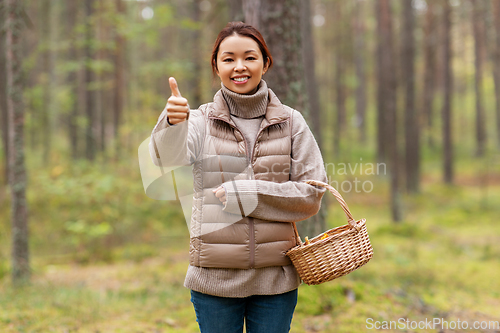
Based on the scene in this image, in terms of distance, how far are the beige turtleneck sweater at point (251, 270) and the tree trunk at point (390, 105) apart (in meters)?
8.34

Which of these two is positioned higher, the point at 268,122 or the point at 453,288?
the point at 268,122

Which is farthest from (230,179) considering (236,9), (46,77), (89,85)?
(46,77)

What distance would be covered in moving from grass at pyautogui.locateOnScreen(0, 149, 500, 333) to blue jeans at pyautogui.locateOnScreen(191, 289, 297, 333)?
6.01 feet

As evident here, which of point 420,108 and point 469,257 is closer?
point 469,257

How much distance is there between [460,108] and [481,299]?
30.5m

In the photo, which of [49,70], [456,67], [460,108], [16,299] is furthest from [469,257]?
[456,67]

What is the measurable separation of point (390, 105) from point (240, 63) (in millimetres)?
9166

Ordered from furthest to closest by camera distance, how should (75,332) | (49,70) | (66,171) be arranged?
(49,70) → (66,171) → (75,332)

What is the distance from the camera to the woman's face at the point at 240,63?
6.35ft

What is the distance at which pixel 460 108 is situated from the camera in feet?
102

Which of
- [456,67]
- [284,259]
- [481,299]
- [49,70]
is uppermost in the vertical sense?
[456,67]

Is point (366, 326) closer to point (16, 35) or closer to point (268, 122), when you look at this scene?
point (268, 122)

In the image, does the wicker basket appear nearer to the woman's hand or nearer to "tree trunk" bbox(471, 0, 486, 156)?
the woman's hand

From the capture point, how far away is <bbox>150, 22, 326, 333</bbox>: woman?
5.94 ft
